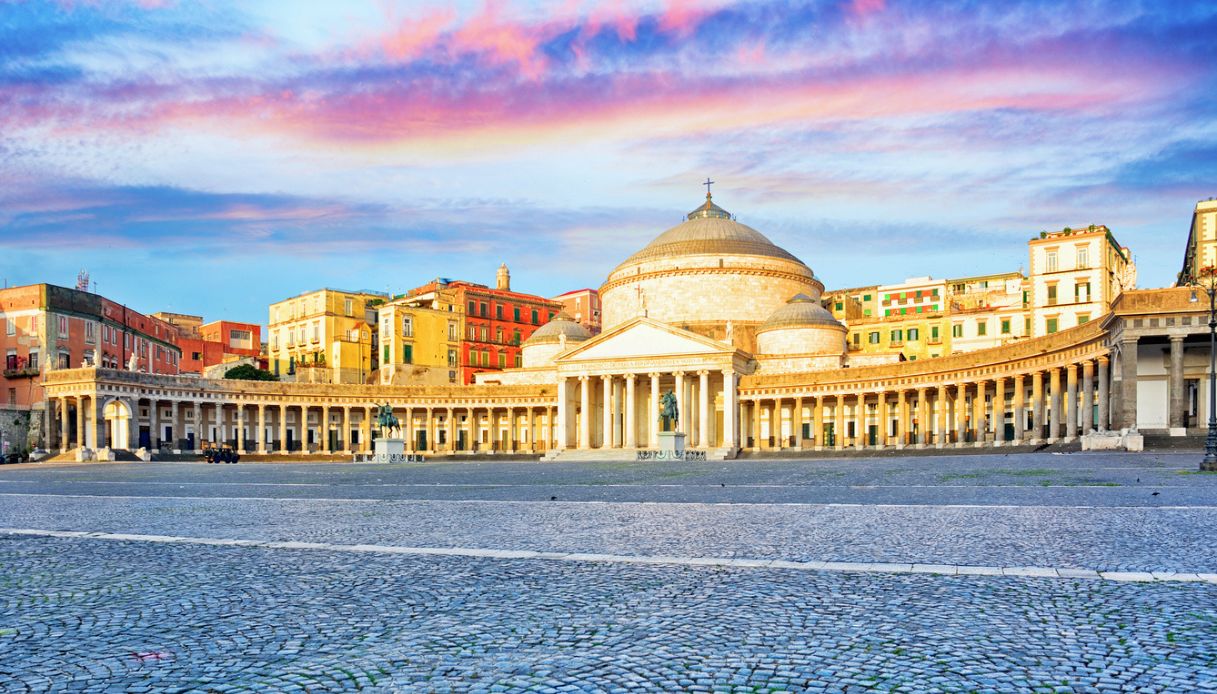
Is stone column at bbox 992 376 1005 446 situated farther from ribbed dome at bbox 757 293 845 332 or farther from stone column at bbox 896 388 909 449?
ribbed dome at bbox 757 293 845 332

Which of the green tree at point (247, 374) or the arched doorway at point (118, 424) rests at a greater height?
the green tree at point (247, 374)

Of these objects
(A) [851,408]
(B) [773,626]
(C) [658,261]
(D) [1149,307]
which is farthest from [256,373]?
(B) [773,626]

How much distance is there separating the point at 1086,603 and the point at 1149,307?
1562 inches

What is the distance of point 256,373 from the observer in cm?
9331

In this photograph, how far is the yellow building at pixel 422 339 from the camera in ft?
290

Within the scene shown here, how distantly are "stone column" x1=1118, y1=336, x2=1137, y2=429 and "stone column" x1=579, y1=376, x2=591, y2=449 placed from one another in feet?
131

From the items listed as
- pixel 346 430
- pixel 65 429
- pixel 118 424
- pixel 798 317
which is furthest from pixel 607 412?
pixel 65 429

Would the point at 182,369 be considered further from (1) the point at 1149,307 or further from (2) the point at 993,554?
(2) the point at 993,554

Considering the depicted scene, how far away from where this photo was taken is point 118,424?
68.8m

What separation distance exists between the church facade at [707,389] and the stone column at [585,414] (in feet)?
0.67

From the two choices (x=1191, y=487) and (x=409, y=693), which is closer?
(x=409, y=693)

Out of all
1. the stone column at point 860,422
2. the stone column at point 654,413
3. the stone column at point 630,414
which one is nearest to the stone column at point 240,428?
the stone column at point 630,414

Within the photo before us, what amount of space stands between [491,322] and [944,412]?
48.6m

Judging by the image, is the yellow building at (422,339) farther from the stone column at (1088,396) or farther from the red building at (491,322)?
the stone column at (1088,396)
